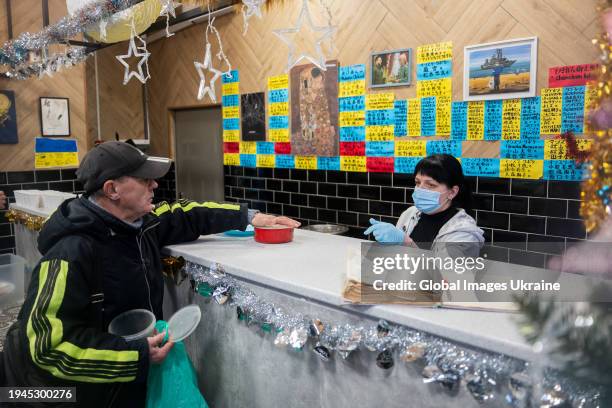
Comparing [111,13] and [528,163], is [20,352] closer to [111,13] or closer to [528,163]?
[111,13]

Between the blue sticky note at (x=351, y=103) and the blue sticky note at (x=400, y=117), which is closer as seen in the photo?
the blue sticky note at (x=400, y=117)

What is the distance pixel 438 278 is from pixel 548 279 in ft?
0.89

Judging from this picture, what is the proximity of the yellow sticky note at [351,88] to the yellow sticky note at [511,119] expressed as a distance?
1152 mm

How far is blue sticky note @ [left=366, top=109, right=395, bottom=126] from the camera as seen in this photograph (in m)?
3.63

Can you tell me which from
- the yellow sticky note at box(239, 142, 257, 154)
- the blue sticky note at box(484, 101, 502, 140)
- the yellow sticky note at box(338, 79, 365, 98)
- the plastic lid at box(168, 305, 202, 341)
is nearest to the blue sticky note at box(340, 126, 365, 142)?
the yellow sticky note at box(338, 79, 365, 98)

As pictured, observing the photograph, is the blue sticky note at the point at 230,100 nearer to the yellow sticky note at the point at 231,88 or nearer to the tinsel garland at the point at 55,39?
the yellow sticky note at the point at 231,88

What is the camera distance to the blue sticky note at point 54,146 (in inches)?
174

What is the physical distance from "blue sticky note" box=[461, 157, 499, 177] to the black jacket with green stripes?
217 cm

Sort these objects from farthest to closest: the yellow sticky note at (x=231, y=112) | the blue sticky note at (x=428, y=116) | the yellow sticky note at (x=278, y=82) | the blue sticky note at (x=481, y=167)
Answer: the yellow sticky note at (x=231, y=112), the yellow sticky note at (x=278, y=82), the blue sticky note at (x=428, y=116), the blue sticky note at (x=481, y=167)

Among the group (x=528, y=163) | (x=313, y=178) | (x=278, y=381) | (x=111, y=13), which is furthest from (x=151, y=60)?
(x=278, y=381)

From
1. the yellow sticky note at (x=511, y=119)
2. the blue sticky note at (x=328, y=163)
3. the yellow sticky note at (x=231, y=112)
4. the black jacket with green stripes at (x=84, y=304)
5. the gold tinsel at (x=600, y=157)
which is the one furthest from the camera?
the yellow sticky note at (x=231, y=112)

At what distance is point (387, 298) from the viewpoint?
1.33 m

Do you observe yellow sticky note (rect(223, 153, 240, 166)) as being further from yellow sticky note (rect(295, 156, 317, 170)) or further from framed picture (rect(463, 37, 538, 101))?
framed picture (rect(463, 37, 538, 101))

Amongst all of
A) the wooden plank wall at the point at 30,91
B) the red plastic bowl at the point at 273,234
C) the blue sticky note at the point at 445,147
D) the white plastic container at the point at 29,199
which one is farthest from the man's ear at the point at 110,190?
the wooden plank wall at the point at 30,91
